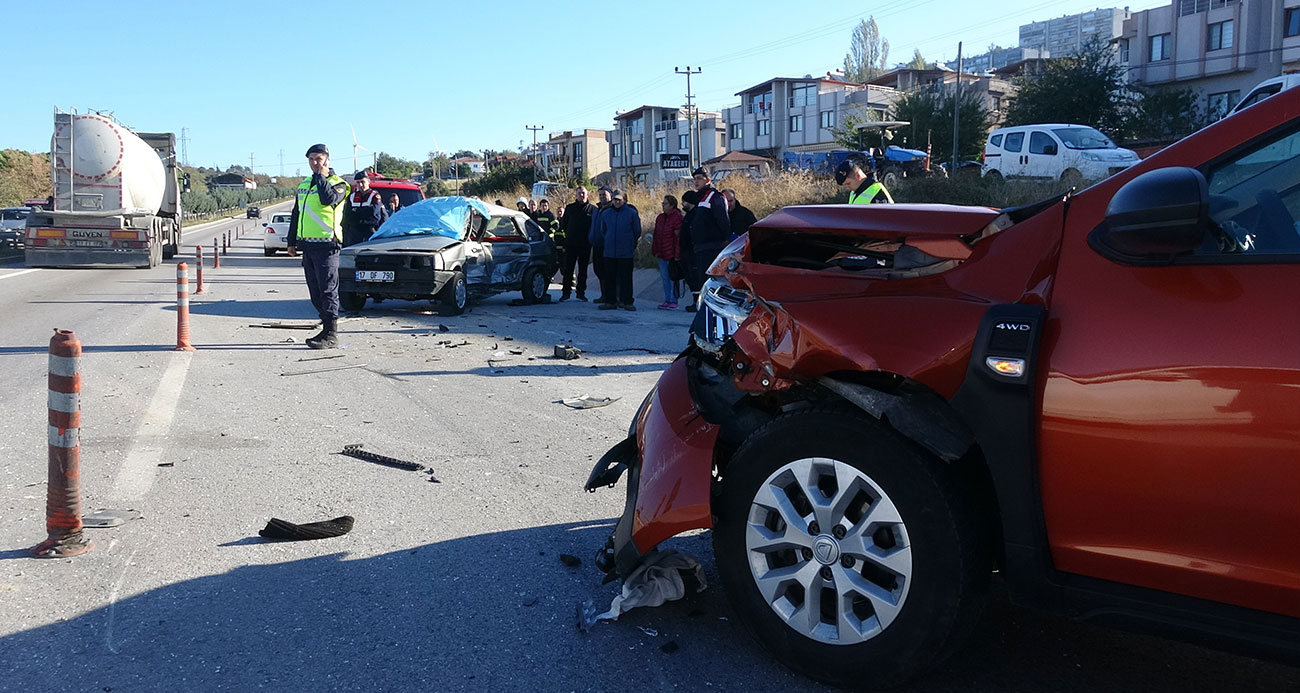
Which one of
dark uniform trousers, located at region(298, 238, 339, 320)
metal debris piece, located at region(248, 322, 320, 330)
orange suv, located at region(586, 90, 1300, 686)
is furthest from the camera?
metal debris piece, located at region(248, 322, 320, 330)

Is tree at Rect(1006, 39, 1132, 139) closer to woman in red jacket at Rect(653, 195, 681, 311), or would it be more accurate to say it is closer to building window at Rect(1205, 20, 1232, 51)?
building window at Rect(1205, 20, 1232, 51)

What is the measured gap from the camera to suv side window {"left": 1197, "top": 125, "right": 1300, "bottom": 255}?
2553mm

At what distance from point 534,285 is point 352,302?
318cm

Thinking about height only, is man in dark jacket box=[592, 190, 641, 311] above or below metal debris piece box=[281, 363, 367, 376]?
above

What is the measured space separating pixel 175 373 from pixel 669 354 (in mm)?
4813

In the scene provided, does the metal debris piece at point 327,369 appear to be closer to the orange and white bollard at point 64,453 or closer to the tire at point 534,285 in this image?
the orange and white bollard at point 64,453

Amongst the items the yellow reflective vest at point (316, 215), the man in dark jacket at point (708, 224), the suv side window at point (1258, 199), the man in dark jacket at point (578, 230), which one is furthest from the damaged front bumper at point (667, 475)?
the man in dark jacket at point (578, 230)

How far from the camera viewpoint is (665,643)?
3.41 m

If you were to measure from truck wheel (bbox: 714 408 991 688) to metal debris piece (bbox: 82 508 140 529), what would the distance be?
304 centimetres

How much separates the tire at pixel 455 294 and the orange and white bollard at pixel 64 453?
9.15 meters

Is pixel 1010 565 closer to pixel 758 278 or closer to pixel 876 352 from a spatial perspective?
pixel 876 352

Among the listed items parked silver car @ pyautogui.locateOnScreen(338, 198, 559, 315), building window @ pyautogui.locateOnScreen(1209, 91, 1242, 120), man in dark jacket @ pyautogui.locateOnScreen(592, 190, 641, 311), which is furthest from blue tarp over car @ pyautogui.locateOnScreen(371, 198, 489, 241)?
building window @ pyautogui.locateOnScreen(1209, 91, 1242, 120)

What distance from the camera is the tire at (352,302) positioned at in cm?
1366

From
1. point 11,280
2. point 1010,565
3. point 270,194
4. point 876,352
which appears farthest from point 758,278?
point 270,194
